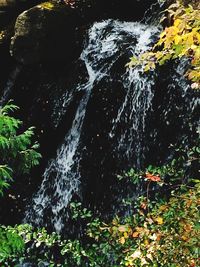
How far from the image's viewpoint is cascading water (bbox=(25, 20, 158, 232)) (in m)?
7.33

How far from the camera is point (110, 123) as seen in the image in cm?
778

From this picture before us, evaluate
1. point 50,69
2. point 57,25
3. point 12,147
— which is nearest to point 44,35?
point 57,25

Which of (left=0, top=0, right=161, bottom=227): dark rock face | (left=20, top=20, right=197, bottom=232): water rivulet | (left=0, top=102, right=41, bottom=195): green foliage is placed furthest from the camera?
(left=0, top=0, right=161, bottom=227): dark rock face

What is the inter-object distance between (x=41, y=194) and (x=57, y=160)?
0.84 metres

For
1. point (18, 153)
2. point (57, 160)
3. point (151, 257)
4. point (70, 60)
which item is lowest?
point (57, 160)

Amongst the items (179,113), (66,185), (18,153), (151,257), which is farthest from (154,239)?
(66,185)

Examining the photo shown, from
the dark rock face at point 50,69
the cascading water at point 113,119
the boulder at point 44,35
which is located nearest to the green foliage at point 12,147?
the cascading water at point 113,119

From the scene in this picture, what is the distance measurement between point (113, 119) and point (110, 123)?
0.11 meters

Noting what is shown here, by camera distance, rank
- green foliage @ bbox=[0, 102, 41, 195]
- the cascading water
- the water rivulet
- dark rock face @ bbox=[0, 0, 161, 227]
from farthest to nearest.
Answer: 1. dark rock face @ bbox=[0, 0, 161, 227]
2. the cascading water
3. the water rivulet
4. green foliage @ bbox=[0, 102, 41, 195]

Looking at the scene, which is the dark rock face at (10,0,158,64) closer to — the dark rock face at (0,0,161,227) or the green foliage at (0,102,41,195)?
the dark rock face at (0,0,161,227)

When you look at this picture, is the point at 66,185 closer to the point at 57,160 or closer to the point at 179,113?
the point at 57,160

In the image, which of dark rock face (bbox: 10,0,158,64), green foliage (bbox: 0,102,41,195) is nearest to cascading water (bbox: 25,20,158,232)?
dark rock face (bbox: 10,0,158,64)

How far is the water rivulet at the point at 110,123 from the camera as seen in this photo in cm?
718

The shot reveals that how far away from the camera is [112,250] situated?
13.2 feet
